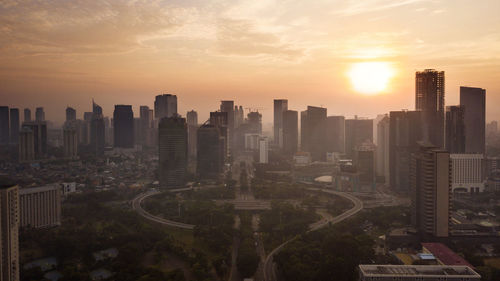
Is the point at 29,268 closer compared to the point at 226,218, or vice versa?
the point at 29,268

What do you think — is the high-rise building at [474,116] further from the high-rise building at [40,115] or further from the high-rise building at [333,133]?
the high-rise building at [40,115]

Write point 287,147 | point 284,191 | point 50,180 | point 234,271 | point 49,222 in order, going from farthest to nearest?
point 287,147, point 50,180, point 284,191, point 49,222, point 234,271

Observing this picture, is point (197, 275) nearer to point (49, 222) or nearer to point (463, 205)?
point (49, 222)

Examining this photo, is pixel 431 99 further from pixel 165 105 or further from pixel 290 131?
pixel 165 105

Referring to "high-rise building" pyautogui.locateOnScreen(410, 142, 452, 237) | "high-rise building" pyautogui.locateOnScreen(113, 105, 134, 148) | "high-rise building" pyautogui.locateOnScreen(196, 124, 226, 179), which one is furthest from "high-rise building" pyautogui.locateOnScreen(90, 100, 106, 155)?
"high-rise building" pyautogui.locateOnScreen(410, 142, 452, 237)

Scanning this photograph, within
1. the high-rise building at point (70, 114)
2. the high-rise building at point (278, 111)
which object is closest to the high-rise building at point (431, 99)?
the high-rise building at point (278, 111)

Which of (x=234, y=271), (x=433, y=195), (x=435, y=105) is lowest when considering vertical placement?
(x=234, y=271)

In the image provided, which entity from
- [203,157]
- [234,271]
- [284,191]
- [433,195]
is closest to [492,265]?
[433,195]

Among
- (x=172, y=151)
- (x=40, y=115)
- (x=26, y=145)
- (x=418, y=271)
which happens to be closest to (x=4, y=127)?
(x=40, y=115)
